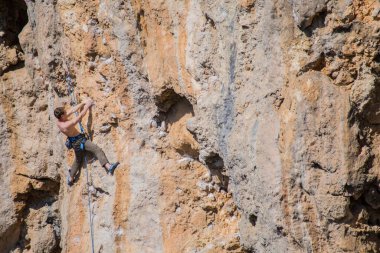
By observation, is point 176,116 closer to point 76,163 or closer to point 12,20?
point 76,163

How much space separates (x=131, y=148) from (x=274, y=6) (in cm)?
280

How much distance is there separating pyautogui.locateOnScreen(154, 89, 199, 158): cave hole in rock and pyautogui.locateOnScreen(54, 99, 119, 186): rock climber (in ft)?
2.59

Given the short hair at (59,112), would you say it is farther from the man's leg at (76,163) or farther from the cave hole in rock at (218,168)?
the cave hole in rock at (218,168)

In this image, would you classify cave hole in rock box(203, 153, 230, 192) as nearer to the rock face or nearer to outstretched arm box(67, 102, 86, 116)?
the rock face

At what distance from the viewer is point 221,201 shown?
7141 millimetres

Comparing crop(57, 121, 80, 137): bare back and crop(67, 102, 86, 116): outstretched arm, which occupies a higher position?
crop(67, 102, 86, 116): outstretched arm

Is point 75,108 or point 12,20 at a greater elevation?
point 12,20

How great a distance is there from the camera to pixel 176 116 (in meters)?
7.29

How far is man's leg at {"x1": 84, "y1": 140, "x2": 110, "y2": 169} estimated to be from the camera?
763 cm

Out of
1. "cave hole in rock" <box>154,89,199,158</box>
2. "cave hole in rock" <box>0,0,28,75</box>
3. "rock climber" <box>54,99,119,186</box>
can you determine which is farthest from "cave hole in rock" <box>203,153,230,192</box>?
"cave hole in rock" <box>0,0,28,75</box>

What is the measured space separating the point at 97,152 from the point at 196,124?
1596 mm

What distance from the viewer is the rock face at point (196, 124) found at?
16.5ft

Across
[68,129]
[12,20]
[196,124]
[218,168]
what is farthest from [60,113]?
[12,20]

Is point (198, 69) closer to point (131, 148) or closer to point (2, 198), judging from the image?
point (131, 148)
